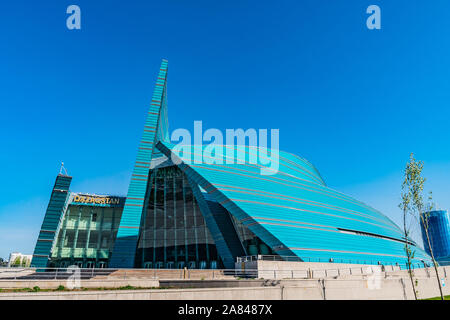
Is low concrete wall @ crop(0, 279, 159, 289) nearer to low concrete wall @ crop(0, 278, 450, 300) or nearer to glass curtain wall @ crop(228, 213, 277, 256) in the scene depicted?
low concrete wall @ crop(0, 278, 450, 300)

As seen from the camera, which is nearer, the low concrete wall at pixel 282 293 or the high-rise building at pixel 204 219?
the low concrete wall at pixel 282 293

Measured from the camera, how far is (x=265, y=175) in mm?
60438

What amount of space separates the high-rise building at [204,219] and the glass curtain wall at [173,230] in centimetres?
19

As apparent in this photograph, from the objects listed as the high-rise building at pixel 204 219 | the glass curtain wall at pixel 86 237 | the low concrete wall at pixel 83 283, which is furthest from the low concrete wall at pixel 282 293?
the glass curtain wall at pixel 86 237

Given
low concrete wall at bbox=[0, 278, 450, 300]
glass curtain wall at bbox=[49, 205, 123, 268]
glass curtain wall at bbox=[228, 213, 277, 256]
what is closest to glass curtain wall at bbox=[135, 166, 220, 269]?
glass curtain wall at bbox=[228, 213, 277, 256]

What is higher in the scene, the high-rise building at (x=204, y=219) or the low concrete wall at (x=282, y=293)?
the high-rise building at (x=204, y=219)

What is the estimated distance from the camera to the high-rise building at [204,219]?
144ft

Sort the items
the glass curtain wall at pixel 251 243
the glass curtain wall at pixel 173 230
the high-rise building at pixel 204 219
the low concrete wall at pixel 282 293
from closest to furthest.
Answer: the low concrete wall at pixel 282 293, the high-rise building at pixel 204 219, the glass curtain wall at pixel 251 243, the glass curtain wall at pixel 173 230

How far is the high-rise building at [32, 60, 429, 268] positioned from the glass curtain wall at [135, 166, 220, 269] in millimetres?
189

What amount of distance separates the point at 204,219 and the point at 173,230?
6.50 m

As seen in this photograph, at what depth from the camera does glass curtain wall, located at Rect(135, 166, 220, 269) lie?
50.5 m

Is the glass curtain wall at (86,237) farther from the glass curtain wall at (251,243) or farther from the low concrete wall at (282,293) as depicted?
the low concrete wall at (282,293)

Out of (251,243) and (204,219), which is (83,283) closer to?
(251,243)
